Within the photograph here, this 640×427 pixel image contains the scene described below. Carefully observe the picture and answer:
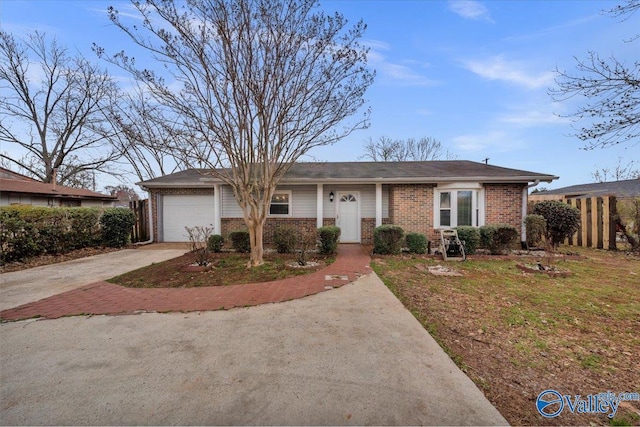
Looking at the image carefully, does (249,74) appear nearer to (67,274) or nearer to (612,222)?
(67,274)

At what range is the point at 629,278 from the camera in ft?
19.2

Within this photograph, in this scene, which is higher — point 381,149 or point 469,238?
point 381,149

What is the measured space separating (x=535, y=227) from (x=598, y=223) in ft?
10.4

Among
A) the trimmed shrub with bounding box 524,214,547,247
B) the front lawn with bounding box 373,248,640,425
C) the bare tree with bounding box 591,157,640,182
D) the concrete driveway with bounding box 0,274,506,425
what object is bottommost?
the front lawn with bounding box 373,248,640,425

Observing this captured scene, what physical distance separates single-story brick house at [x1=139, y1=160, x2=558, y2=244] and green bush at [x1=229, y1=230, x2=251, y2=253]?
173cm

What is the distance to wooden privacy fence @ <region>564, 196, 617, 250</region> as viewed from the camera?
9.29 meters

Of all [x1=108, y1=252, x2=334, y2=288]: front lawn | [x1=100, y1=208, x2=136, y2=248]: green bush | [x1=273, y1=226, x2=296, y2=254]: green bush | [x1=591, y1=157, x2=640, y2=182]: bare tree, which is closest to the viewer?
[x1=108, y1=252, x2=334, y2=288]: front lawn

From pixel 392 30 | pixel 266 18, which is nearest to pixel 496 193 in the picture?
pixel 392 30

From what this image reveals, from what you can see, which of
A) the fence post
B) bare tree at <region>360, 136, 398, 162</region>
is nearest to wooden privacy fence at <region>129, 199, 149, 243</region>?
the fence post

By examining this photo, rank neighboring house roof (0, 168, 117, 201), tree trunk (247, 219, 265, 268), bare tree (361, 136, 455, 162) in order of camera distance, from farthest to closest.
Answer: bare tree (361, 136, 455, 162), neighboring house roof (0, 168, 117, 201), tree trunk (247, 219, 265, 268)

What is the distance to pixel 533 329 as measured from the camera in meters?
3.45

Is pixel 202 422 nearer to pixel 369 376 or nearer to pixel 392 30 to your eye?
pixel 369 376

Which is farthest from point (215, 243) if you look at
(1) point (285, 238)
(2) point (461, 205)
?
(2) point (461, 205)

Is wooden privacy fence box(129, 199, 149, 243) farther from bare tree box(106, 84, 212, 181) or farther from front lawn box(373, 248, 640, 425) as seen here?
front lawn box(373, 248, 640, 425)
